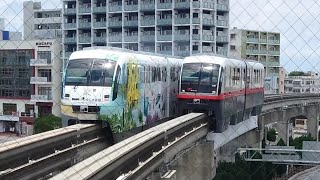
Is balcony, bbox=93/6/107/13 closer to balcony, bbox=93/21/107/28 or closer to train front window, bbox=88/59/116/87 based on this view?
balcony, bbox=93/21/107/28

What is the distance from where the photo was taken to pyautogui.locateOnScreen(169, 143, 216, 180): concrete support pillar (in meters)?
4.31

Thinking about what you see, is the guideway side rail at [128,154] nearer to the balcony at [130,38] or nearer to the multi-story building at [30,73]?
the multi-story building at [30,73]

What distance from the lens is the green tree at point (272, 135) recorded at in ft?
42.1

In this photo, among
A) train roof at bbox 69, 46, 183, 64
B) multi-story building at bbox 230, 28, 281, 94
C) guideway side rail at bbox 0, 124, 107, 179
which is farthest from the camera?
train roof at bbox 69, 46, 183, 64

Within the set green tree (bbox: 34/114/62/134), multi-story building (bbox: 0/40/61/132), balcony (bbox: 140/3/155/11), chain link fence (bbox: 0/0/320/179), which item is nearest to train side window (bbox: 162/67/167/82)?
chain link fence (bbox: 0/0/320/179)

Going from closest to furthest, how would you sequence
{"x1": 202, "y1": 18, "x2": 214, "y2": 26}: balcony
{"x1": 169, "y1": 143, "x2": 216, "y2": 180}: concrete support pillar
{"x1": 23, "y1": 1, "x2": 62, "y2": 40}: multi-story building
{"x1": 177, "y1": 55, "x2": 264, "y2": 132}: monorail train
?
1. {"x1": 23, "y1": 1, "x2": 62, "y2": 40}: multi-story building
2. {"x1": 169, "y1": 143, "x2": 216, "y2": 180}: concrete support pillar
3. {"x1": 177, "y1": 55, "x2": 264, "y2": 132}: monorail train
4. {"x1": 202, "y1": 18, "x2": 214, "y2": 26}: balcony

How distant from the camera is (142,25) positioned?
37.2ft

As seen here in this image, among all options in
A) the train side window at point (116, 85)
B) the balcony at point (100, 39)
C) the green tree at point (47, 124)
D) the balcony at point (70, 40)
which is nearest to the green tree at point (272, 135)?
the balcony at point (100, 39)

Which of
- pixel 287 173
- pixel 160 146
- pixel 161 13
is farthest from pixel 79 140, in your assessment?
pixel 161 13

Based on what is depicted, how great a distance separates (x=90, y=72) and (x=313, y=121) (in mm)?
10304

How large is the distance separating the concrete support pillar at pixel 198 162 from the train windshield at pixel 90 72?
1.03m

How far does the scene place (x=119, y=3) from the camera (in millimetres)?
11367

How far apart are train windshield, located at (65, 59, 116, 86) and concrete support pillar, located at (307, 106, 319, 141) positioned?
8.44 meters

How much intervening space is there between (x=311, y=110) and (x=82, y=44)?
5729 millimetres
